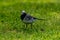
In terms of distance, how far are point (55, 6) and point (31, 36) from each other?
6412 millimetres

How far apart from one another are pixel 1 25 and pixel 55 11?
14.4 ft

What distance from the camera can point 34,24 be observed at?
1230 cm

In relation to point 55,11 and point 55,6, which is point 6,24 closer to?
point 55,11

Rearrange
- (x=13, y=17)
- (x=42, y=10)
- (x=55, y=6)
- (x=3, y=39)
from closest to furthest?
(x=3, y=39) → (x=13, y=17) → (x=42, y=10) → (x=55, y=6)

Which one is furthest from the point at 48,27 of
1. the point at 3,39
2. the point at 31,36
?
the point at 3,39

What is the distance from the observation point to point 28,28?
38.1ft

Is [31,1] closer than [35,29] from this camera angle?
No

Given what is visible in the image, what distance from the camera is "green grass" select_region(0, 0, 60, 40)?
10594 mm

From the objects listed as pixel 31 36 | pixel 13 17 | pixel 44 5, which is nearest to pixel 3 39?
pixel 31 36

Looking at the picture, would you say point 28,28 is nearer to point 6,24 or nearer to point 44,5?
point 6,24

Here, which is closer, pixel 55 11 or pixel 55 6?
pixel 55 11

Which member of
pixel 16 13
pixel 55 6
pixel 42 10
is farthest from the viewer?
pixel 55 6

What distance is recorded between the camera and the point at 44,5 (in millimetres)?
16594

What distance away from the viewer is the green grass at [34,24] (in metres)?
10.6
